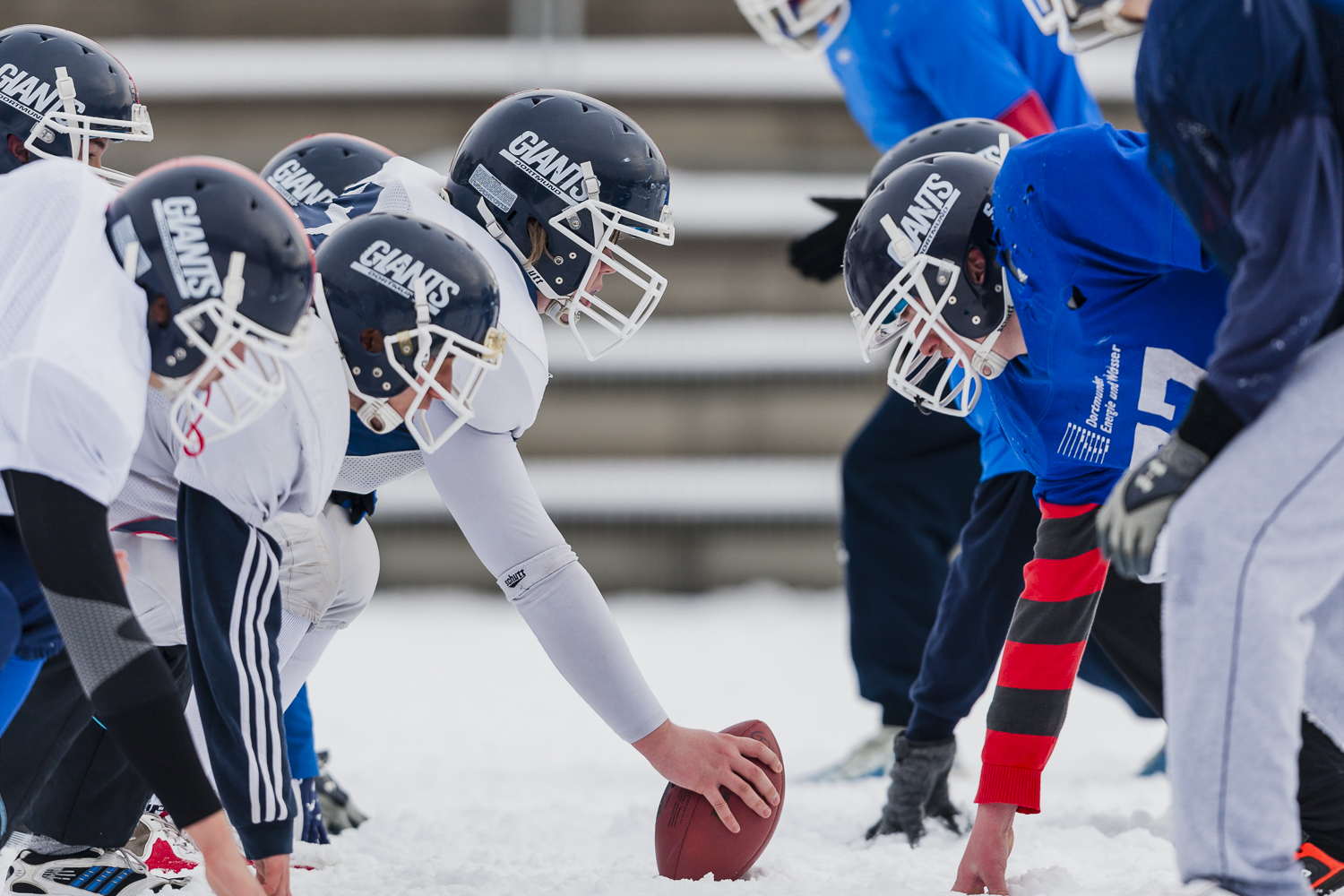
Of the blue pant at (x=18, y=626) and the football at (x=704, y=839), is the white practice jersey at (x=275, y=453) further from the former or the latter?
the football at (x=704, y=839)

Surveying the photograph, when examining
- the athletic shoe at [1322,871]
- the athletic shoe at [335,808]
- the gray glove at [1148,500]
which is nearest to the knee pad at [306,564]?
the athletic shoe at [335,808]

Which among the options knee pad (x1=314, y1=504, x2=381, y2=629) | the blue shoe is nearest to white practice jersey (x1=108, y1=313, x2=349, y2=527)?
knee pad (x1=314, y1=504, x2=381, y2=629)

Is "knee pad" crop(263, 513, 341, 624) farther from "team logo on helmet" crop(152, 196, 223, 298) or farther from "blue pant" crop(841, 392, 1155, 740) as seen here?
"blue pant" crop(841, 392, 1155, 740)

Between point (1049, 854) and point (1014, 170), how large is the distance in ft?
3.57

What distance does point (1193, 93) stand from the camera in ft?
4.68

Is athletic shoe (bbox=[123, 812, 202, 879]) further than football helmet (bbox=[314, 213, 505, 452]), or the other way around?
athletic shoe (bbox=[123, 812, 202, 879])

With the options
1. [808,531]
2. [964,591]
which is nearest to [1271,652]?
[964,591]

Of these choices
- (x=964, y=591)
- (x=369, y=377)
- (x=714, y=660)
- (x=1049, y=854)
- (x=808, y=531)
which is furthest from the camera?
(x=808, y=531)

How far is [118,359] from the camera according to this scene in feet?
5.05

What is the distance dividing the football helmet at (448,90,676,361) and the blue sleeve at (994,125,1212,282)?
0.59 metres

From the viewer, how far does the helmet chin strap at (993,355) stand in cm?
205

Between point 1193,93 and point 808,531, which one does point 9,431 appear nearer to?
point 1193,93

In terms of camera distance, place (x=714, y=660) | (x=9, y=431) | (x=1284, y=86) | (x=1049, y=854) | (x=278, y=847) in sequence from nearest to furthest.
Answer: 1. (x=1284, y=86)
2. (x=9, y=431)
3. (x=278, y=847)
4. (x=1049, y=854)
5. (x=714, y=660)

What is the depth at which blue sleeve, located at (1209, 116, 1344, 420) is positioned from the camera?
4.37 feet
